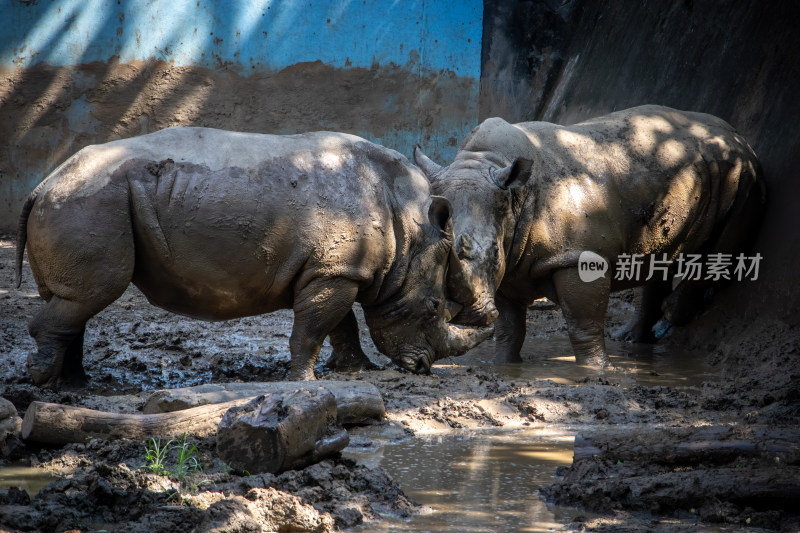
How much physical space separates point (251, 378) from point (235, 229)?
3.94 ft

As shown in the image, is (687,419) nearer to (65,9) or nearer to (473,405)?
(473,405)

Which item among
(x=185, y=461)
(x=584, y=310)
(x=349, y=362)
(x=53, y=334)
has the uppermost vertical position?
(x=584, y=310)

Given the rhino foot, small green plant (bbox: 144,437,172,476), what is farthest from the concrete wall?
small green plant (bbox: 144,437,172,476)

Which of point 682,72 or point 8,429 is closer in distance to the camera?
point 8,429

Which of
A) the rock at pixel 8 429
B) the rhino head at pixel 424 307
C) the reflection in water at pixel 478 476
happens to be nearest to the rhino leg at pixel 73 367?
the rock at pixel 8 429

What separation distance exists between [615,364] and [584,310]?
0.63 metres

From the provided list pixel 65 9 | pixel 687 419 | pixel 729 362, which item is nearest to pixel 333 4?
pixel 65 9

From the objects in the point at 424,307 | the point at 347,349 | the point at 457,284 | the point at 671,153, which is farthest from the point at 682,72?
the point at 347,349

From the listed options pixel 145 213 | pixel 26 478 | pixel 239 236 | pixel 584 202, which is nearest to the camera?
pixel 26 478

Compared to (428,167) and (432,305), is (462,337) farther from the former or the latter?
(428,167)

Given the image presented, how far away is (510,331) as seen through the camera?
24.0 feet

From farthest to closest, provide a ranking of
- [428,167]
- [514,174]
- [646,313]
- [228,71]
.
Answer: [228,71]
[646,313]
[428,167]
[514,174]

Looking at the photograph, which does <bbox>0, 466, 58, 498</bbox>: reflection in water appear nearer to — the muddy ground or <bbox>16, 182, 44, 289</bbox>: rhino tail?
the muddy ground

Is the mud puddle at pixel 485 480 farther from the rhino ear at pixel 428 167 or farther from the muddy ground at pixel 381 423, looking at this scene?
the rhino ear at pixel 428 167
